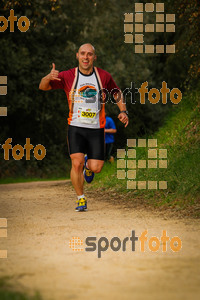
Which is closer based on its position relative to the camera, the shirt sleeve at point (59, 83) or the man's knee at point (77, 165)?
the shirt sleeve at point (59, 83)

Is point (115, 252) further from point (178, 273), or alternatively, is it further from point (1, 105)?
point (1, 105)

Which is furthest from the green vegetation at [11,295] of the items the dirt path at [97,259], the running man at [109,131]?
the running man at [109,131]

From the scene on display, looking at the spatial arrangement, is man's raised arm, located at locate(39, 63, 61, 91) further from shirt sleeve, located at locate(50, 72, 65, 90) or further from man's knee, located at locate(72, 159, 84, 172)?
man's knee, located at locate(72, 159, 84, 172)

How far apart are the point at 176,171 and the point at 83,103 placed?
2.90 metres

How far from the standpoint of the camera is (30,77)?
84.4ft

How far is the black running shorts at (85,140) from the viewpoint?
947 centimetres

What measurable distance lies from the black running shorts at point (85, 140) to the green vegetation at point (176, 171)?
147 cm

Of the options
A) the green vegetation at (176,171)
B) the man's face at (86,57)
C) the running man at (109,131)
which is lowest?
the green vegetation at (176,171)

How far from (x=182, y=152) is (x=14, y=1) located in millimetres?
4923

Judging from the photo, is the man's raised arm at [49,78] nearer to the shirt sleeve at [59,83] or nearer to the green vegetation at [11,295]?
the shirt sleeve at [59,83]

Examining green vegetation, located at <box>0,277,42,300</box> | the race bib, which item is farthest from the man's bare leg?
green vegetation, located at <box>0,277,42,300</box>

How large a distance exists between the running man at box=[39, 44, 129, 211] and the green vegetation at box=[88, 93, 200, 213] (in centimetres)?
150

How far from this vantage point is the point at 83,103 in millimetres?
9141

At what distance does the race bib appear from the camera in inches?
363
